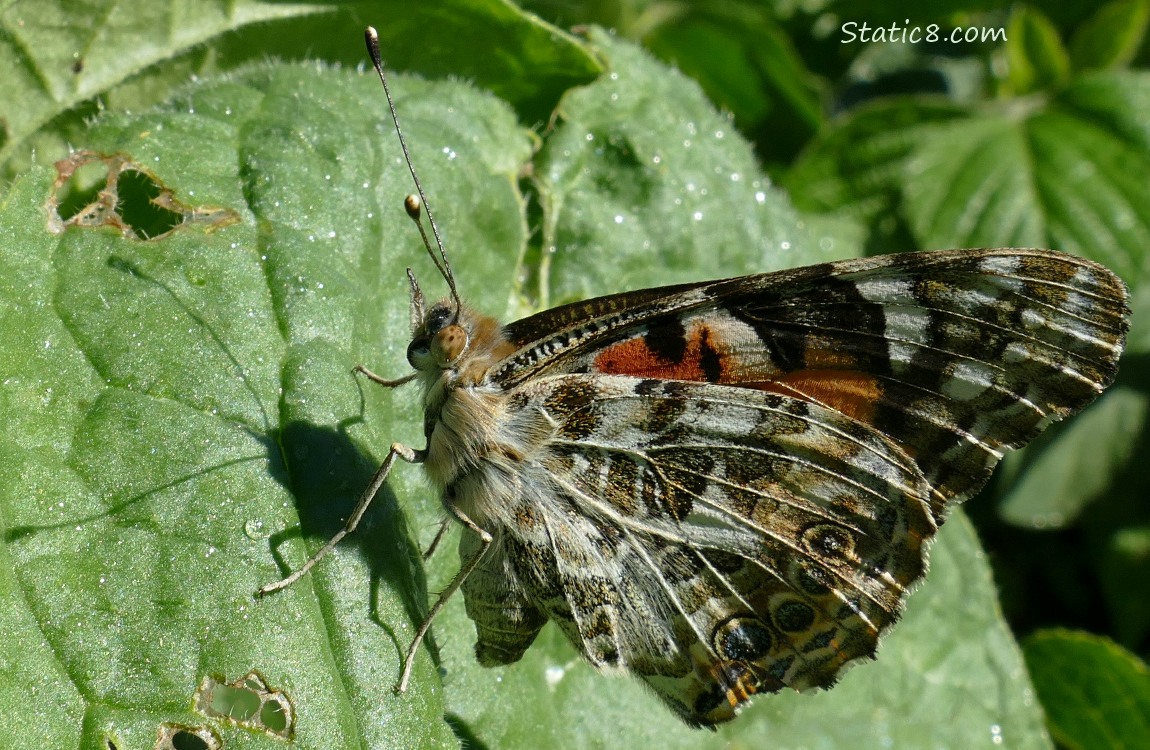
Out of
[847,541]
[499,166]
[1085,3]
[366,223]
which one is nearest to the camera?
[847,541]

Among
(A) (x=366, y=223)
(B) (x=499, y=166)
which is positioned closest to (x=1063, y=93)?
(B) (x=499, y=166)

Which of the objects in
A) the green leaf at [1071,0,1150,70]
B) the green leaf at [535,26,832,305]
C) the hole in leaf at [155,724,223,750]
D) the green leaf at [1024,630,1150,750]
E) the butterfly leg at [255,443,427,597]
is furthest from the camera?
the green leaf at [1071,0,1150,70]

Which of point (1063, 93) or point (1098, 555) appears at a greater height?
point (1063, 93)

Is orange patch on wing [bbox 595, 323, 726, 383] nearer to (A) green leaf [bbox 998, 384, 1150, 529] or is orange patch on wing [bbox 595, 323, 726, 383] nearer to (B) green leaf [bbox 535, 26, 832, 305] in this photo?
(B) green leaf [bbox 535, 26, 832, 305]

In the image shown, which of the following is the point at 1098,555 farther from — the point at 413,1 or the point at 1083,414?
the point at 413,1

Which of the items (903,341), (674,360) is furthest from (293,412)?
(903,341)

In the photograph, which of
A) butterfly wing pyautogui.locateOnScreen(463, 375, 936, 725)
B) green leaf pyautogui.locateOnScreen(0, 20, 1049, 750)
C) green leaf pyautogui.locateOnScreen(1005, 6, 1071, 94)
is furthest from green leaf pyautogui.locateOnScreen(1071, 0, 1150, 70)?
butterfly wing pyautogui.locateOnScreen(463, 375, 936, 725)

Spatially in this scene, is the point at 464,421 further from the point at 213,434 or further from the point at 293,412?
the point at 213,434
